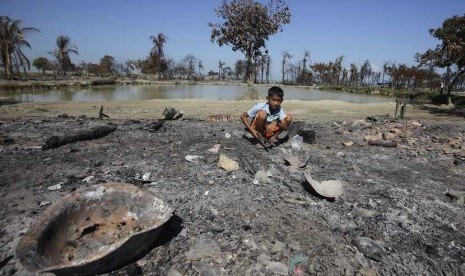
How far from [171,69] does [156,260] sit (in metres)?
69.8

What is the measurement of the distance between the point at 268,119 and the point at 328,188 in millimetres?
1938

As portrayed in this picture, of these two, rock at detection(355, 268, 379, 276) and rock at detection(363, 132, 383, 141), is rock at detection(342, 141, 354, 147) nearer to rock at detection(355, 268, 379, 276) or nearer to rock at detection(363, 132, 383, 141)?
rock at detection(363, 132, 383, 141)

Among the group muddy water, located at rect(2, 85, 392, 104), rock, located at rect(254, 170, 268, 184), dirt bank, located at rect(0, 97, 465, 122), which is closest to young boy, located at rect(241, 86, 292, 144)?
rock, located at rect(254, 170, 268, 184)

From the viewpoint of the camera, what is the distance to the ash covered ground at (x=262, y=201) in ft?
7.72

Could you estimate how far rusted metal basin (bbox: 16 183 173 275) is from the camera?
1919mm

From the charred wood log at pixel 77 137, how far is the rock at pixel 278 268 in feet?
12.5

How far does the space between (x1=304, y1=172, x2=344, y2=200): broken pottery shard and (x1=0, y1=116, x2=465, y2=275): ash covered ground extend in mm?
73

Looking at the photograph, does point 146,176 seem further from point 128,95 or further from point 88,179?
point 128,95

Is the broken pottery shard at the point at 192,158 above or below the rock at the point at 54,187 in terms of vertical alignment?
above

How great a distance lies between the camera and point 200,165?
13.5 ft

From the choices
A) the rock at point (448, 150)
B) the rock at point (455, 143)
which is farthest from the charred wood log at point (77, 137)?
the rock at point (455, 143)

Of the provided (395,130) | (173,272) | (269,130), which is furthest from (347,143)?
(173,272)

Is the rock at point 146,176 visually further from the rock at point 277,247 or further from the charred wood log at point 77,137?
the charred wood log at point 77,137

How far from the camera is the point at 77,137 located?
5.03 meters
